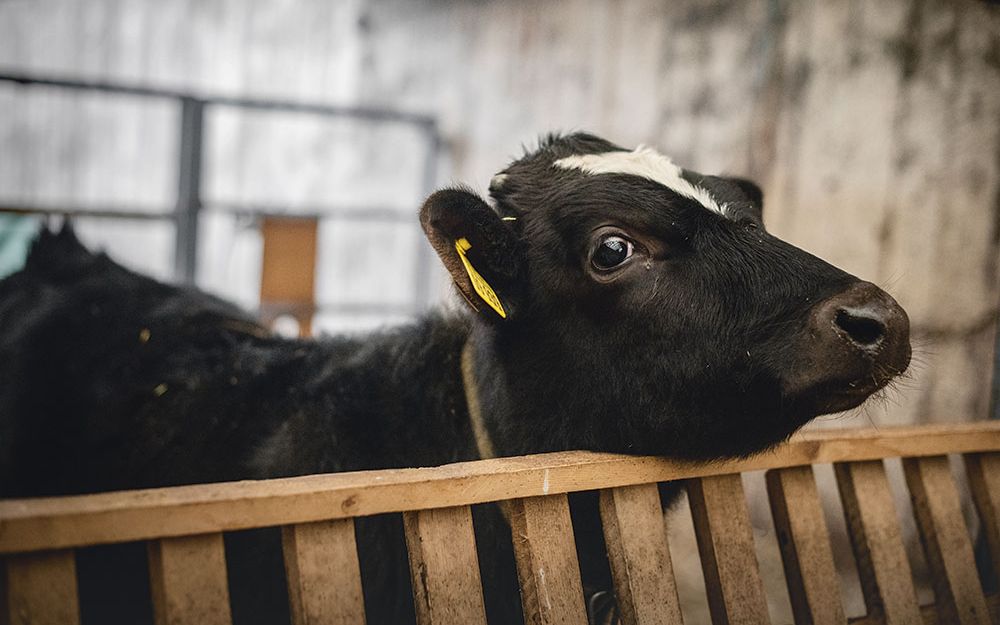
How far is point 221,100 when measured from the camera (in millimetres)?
5238

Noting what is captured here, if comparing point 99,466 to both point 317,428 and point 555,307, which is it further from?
point 555,307

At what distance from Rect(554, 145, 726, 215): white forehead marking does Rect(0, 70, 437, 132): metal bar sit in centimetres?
381

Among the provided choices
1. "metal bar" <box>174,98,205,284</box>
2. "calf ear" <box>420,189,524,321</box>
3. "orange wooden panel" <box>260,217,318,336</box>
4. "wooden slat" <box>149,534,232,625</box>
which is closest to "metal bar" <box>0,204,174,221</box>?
"metal bar" <box>174,98,205,284</box>

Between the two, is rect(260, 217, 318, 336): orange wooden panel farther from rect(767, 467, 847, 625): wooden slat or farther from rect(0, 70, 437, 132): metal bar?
→ rect(767, 467, 847, 625): wooden slat

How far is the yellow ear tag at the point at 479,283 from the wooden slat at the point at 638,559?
0.54 m

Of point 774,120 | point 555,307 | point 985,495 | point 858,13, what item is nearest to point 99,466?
point 555,307

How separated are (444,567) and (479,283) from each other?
719mm

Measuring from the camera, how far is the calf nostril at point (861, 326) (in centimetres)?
157

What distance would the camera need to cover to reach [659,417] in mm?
1770

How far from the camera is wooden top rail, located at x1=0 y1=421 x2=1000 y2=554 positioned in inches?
43.6

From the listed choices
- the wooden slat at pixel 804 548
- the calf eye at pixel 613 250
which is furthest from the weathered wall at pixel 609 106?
the calf eye at pixel 613 250

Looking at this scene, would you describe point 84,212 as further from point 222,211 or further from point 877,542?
point 877,542

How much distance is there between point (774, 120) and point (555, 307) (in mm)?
2232

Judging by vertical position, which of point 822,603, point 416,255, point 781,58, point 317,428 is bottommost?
point 822,603
